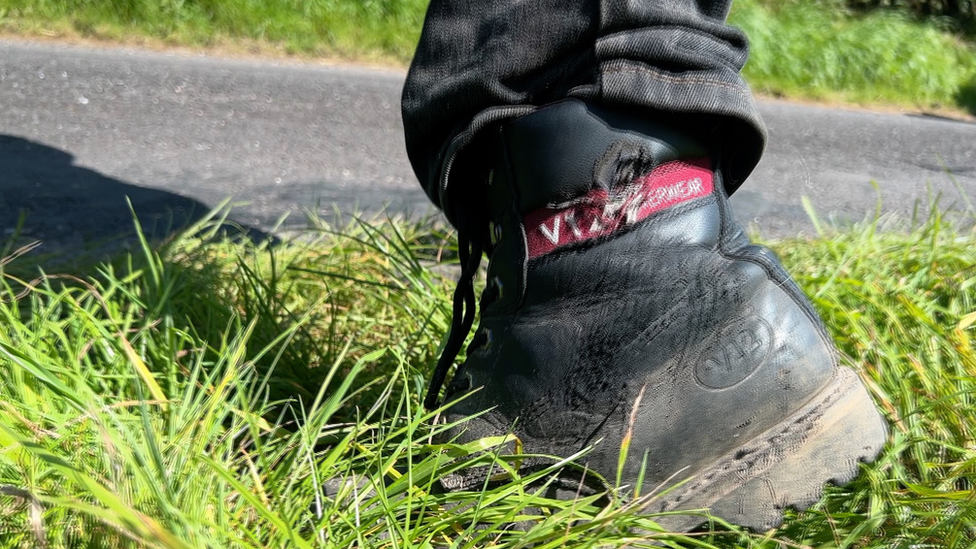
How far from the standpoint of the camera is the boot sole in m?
1.00

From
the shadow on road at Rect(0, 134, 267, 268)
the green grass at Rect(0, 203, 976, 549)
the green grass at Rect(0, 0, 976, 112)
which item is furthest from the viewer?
the green grass at Rect(0, 0, 976, 112)

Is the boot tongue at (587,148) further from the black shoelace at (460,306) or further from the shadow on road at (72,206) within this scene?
the shadow on road at (72,206)

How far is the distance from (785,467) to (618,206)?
378mm

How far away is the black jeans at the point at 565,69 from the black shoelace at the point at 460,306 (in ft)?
0.17

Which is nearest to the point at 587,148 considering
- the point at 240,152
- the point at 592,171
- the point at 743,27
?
the point at 592,171

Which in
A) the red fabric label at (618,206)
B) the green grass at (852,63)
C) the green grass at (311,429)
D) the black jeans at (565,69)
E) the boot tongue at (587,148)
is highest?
the black jeans at (565,69)

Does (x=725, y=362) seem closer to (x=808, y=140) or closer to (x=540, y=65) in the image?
(x=540, y=65)

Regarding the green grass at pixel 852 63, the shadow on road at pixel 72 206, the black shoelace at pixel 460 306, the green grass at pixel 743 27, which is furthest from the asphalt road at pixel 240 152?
the green grass at pixel 852 63

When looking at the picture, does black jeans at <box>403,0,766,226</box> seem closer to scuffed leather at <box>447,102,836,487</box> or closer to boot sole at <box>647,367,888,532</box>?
scuffed leather at <box>447,102,836,487</box>

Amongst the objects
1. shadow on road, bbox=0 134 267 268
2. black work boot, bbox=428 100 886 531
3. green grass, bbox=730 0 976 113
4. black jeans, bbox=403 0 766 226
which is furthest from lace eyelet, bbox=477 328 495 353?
green grass, bbox=730 0 976 113

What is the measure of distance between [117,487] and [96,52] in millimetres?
4292

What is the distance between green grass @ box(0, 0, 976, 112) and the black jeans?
14.2ft

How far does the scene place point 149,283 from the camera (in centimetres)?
150

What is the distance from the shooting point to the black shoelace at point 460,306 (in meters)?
1.19
